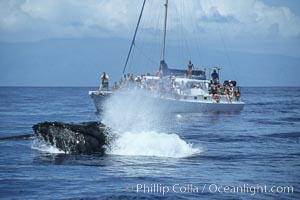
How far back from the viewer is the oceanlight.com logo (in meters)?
15.5

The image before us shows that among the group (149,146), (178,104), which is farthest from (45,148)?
(178,104)

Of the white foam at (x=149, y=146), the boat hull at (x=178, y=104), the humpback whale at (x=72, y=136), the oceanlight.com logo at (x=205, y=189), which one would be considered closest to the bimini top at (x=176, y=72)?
the boat hull at (x=178, y=104)

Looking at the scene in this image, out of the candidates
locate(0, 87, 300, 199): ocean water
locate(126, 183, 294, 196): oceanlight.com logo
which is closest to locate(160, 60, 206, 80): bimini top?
locate(0, 87, 300, 199): ocean water

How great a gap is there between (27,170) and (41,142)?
4753 millimetres

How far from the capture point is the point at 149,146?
75.8 ft

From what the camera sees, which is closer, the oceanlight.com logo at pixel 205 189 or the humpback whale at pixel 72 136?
the oceanlight.com logo at pixel 205 189

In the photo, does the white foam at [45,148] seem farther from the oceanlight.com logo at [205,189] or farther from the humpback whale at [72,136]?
the oceanlight.com logo at [205,189]

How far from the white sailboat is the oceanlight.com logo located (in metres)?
34.9

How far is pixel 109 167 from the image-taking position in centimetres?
1925

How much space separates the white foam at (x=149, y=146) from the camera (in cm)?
2256

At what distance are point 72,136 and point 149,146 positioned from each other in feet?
11.5

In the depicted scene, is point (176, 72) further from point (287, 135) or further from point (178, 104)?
point (287, 135)

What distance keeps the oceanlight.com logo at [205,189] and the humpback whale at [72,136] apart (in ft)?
20.4

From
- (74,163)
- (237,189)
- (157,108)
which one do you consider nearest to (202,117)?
(157,108)
